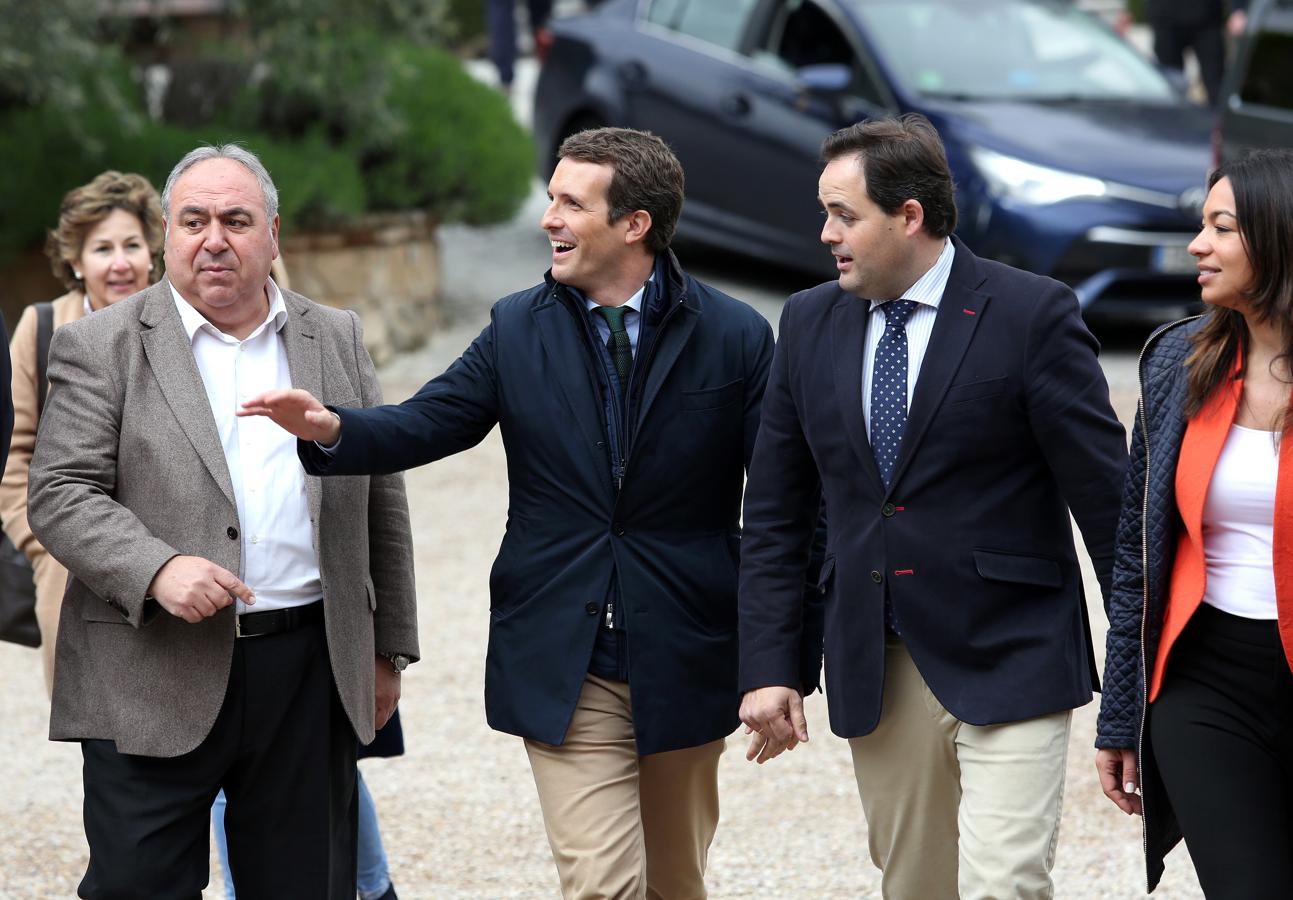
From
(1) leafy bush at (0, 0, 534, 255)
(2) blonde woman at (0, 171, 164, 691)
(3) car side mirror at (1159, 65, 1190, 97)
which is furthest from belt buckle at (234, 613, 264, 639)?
(3) car side mirror at (1159, 65, 1190, 97)

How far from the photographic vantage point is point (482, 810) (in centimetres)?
589

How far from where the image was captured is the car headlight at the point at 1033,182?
10.3 meters

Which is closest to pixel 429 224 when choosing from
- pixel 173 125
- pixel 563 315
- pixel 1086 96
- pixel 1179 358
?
pixel 173 125

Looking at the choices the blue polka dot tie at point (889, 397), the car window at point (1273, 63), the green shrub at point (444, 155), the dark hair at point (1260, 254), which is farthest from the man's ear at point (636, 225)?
the green shrub at point (444, 155)

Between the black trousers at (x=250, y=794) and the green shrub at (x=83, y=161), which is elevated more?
the black trousers at (x=250, y=794)

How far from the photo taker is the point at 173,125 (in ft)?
37.9

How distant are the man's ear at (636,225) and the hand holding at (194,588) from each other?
1.12 meters

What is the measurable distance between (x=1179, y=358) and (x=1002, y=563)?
53 centimetres

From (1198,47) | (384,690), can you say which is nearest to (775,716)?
(384,690)

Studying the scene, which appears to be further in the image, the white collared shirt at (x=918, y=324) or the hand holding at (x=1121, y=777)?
the white collared shirt at (x=918, y=324)

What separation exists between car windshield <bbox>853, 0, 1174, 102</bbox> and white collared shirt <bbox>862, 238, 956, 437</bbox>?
699 centimetres

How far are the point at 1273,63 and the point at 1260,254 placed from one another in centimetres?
721

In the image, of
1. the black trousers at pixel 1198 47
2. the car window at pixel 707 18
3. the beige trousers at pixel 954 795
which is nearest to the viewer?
the beige trousers at pixel 954 795

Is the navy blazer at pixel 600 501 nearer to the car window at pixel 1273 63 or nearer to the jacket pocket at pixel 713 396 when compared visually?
the jacket pocket at pixel 713 396
